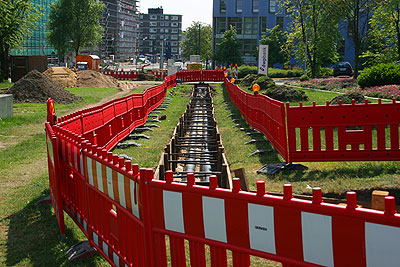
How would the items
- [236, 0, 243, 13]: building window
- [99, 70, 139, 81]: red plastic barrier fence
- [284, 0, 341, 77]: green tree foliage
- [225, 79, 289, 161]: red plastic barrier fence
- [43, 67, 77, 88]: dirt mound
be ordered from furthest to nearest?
[236, 0, 243, 13]: building window
[99, 70, 139, 81]: red plastic barrier fence
[284, 0, 341, 77]: green tree foliage
[43, 67, 77, 88]: dirt mound
[225, 79, 289, 161]: red plastic barrier fence

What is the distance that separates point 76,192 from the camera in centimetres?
688

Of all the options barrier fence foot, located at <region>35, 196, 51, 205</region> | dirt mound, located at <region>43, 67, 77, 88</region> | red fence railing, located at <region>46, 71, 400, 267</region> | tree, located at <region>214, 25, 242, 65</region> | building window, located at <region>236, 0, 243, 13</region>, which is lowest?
barrier fence foot, located at <region>35, 196, 51, 205</region>

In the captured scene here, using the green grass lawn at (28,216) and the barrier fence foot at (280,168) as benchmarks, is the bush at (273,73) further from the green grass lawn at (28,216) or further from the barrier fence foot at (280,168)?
the barrier fence foot at (280,168)

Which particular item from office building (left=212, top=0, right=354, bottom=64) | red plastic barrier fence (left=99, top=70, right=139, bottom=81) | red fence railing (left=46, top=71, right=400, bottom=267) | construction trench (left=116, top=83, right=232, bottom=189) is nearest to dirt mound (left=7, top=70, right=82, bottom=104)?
construction trench (left=116, top=83, right=232, bottom=189)

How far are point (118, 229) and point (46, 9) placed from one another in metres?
118

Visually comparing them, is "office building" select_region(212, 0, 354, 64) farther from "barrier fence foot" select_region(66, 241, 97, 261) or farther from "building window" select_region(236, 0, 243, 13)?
"barrier fence foot" select_region(66, 241, 97, 261)

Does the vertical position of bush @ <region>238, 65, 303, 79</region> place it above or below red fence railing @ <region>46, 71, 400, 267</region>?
above

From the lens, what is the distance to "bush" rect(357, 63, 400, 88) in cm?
2748

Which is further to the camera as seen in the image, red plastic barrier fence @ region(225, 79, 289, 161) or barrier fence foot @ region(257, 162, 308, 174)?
red plastic barrier fence @ region(225, 79, 289, 161)

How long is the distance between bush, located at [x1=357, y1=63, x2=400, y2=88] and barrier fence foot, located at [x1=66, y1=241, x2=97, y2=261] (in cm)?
2390

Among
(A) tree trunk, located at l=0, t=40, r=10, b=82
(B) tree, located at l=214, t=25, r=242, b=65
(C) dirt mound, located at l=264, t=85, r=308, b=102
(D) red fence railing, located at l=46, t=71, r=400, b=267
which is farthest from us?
(B) tree, located at l=214, t=25, r=242, b=65

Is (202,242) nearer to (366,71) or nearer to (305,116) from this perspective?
(305,116)

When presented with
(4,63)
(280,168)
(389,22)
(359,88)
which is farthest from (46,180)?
(4,63)

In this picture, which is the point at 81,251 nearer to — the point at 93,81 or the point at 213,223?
the point at 213,223
